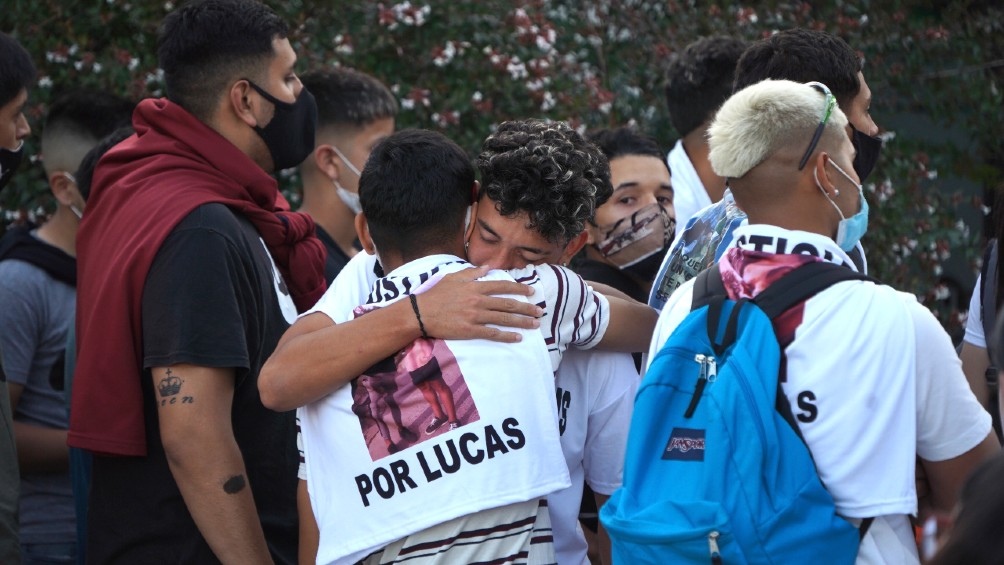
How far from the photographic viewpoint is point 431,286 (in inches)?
102

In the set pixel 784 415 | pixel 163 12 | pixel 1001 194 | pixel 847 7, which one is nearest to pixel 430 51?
pixel 163 12

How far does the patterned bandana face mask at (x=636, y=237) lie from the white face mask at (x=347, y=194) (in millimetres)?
1233

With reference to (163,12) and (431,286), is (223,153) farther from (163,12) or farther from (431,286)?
(163,12)

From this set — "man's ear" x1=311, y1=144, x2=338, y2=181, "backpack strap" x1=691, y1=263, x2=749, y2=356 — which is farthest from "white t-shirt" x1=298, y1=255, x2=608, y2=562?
"man's ear" x1=311, y1=144, x2=338, y2=181

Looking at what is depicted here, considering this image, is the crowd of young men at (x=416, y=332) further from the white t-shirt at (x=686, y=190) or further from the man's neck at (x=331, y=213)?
the man's neck at (x=331, y=213)

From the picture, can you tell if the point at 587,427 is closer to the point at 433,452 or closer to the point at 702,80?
the point at 433,452

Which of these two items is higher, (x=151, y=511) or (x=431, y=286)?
(x=431, y=286)

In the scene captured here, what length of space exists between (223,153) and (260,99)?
0.72 ft

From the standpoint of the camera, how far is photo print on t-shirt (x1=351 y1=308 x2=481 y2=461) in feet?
8.13

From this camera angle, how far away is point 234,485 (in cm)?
289

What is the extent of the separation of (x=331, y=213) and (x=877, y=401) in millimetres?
2837

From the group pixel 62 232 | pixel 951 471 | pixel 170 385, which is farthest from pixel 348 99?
pixel 951 471

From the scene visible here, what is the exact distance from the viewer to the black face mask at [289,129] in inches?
132

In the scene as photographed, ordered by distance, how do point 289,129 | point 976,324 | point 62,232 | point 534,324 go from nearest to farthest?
point 534,324 → point 289,129 → point 976,324 → point 62,232
